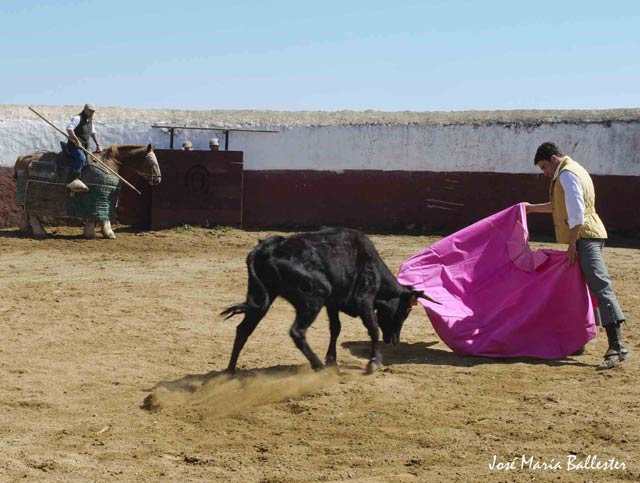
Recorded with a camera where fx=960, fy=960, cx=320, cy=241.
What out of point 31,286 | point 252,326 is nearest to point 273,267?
point 252,326

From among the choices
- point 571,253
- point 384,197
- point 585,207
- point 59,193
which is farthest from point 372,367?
point 384,197

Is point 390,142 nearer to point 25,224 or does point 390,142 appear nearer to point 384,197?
point 384,197

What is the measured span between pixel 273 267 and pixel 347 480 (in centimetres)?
168

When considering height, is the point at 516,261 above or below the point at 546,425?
above

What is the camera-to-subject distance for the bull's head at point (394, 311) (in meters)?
5.98

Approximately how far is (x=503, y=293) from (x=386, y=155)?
796 centimetres

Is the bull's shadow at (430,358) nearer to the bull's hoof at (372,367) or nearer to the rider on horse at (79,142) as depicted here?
the bull's hoof at (372,367)

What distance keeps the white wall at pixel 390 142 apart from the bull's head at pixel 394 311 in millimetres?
7539

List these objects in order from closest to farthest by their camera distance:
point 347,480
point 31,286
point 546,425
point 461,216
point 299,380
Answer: point 347,480 → point 546,425 → point 299,380 → point 31,286 → point 461,216

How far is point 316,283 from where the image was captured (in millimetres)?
5211

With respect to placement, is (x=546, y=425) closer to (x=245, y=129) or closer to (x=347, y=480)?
(x=347, y=480)

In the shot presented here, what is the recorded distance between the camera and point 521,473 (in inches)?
147

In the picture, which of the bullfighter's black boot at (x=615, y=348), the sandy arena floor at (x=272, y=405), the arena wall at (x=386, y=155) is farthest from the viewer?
the arena wall at (x=386, y=155)

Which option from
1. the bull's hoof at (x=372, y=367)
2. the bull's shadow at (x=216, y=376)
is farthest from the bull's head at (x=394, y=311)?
the bull's shadow at (x=216, y=376)
